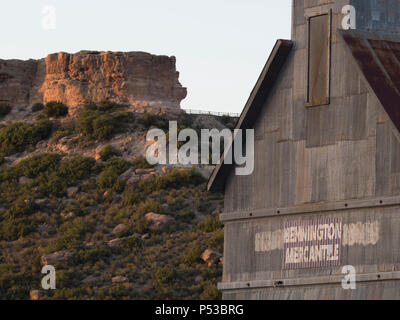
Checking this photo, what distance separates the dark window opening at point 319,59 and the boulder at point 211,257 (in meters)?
26.6

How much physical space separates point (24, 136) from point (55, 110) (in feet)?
10.9

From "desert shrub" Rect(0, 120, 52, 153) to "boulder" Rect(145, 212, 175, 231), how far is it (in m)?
17.4

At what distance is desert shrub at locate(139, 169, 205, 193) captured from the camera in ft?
237

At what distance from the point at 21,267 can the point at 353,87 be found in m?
33.3

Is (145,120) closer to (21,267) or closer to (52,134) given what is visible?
(52,134)

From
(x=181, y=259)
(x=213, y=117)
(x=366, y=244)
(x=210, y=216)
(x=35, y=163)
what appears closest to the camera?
(x=366, y=244)

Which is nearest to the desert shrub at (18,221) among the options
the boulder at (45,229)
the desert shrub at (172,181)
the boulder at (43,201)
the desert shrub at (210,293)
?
the boulder at (45,229)

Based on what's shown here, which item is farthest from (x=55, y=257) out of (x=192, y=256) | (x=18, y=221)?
(x=18, y=221)

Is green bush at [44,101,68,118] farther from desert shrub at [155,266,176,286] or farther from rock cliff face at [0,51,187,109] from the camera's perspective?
desert shrub at [155,266,176,286]

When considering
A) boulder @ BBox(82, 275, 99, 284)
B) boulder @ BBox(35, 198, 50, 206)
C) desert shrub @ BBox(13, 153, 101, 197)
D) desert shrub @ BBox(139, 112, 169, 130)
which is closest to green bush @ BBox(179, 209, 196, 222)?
boulder @ BBox(82, 275, 99, 284)

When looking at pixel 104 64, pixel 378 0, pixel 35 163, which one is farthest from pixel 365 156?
pixel 104 64

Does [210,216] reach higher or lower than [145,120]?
lower

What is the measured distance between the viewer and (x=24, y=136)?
83.0 meters

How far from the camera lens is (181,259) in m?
61.1
